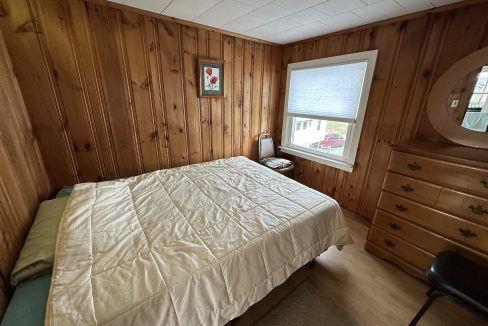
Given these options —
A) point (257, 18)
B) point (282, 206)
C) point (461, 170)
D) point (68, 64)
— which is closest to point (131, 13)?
point (68, 64)

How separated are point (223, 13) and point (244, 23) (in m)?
0.32

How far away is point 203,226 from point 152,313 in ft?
1.72

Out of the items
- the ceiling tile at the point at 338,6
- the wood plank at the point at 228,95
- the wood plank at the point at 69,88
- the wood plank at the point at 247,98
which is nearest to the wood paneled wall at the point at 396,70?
the ceiling tile at the point at 338,6

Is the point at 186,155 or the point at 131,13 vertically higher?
the point at 131,13

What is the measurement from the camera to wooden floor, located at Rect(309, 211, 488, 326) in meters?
1.37

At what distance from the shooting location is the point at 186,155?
100 inches

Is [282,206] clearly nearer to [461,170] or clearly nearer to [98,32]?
[461,170]

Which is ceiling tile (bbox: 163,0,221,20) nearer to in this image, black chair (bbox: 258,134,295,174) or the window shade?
the window shade

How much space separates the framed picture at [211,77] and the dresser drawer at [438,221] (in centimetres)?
217

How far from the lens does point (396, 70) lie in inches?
77.7

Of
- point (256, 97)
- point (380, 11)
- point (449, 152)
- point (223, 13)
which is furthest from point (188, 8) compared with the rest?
point (449, 152)

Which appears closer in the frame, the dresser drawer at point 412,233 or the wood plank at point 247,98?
the dresser drawer at point 412,233

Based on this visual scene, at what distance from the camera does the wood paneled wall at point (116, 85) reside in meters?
1.60

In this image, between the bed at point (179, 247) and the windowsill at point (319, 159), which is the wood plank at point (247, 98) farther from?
the bed at point (179, 247)
